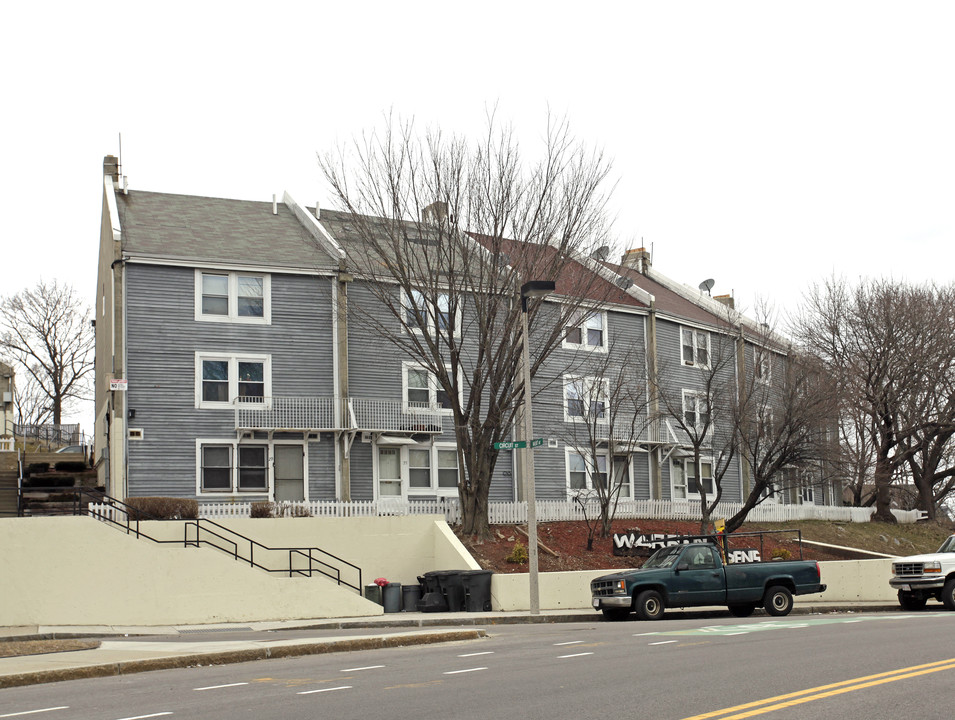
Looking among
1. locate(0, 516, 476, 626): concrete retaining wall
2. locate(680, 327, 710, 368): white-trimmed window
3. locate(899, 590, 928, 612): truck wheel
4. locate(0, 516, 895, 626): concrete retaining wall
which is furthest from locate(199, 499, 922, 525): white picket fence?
locate(899, 590, 928, 612): truck wheel

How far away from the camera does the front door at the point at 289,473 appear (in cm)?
3306

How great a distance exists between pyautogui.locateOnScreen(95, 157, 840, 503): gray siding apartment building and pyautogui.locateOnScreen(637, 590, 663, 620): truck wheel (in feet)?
32.9

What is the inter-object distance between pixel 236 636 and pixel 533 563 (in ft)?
22.3

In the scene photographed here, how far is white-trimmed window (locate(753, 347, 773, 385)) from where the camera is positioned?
38.1m

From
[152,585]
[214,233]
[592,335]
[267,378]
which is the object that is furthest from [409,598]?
[592,335]

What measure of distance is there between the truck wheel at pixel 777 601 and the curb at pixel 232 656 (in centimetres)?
779

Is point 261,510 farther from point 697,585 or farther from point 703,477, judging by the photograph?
point 703,477

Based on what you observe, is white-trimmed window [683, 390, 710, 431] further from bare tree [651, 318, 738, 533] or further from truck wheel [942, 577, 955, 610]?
truck wheel [942, 577, 955, 610]

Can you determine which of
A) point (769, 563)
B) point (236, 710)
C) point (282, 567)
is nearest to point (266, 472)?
point (282, 567)

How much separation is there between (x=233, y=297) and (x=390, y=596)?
1189 cm

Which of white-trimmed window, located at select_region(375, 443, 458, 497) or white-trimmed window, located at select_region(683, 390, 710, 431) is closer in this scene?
white-trimmed window, located at select_region(375, 443, 458, 497)

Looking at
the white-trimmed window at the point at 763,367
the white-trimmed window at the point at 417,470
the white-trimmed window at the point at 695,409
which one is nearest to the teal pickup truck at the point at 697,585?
the white-trimmed window at the point at 695,409

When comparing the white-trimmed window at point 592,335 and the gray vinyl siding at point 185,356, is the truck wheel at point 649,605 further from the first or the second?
the white-trimmed window at point 592,335

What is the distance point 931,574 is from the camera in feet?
79.0
